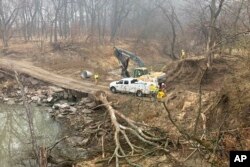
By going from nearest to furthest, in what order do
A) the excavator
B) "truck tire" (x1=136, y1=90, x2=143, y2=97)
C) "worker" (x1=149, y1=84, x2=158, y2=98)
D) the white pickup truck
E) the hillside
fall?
1. the hillside
2. "worker" (x1=149, y1=84, x2=158, y2=98)
3. the white pickup truck
4. "truck tire" (x1=136, y1=90, x2=143, y2=97)
5. the excavator

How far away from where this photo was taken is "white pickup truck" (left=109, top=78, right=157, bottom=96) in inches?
1164

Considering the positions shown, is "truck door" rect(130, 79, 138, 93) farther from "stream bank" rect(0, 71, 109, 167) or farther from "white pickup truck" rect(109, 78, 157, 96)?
"stream bank" rect(0, 71, 109, 167)

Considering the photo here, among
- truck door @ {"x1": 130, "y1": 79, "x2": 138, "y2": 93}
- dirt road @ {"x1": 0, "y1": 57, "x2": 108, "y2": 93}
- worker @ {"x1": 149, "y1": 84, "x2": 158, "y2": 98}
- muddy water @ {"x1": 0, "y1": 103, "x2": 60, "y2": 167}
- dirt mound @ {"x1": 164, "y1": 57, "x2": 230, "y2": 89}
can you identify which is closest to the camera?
muddy water @ {"x1": 0, "y1": 103, "x2": 60, "y2": 167}

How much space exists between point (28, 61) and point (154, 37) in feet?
75.9

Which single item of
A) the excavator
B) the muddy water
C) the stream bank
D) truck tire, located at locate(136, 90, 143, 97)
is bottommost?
the muddy water

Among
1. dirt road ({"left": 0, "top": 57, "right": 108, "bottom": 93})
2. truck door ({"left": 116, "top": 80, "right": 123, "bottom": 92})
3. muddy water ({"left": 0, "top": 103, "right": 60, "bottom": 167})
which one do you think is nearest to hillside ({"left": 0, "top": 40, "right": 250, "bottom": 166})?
dirt road ({"left": 0, "top": 57, "right": 108, "bottom": 93})

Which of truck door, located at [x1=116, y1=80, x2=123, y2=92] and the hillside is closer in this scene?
the hillside

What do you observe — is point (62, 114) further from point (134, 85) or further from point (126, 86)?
point (134, 85)

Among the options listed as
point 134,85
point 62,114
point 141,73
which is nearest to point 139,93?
point 134,85

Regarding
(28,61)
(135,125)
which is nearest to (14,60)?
(28,61)

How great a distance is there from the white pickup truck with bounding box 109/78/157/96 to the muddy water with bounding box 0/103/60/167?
616 centimetres

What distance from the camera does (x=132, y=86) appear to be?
1198 inches

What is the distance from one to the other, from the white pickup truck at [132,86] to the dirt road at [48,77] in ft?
5.71

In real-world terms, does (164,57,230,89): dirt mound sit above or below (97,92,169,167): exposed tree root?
above
